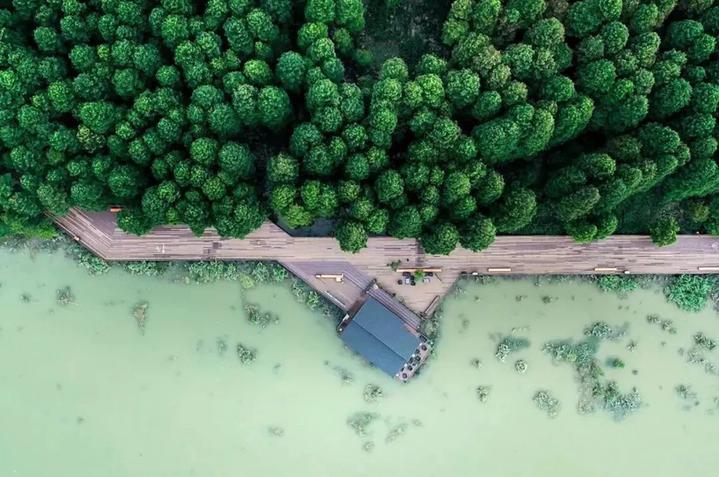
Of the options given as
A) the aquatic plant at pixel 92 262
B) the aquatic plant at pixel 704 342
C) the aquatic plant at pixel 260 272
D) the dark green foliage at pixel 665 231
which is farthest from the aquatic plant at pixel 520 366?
the aquatic plant at pixel 92 262

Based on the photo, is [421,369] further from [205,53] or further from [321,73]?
[205,53]

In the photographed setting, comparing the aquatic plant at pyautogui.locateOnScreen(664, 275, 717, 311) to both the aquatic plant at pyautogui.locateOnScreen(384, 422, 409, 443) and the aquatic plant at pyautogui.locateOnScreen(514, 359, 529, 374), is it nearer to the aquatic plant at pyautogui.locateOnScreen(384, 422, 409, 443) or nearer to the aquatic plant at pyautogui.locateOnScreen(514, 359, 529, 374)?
the aquatic plant at pyautogui.locateOnScreen(514, 359, 529, 374)

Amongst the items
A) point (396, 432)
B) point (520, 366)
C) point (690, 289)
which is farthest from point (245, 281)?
point (690, 289)

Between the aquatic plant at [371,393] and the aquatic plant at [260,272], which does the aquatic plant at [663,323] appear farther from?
the aquatic plant at [260,272]

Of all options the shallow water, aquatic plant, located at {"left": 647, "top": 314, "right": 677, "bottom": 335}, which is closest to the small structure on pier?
the shallow water

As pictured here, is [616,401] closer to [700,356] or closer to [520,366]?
[700,356]

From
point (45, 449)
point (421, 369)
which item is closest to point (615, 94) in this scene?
point (421, 369)
